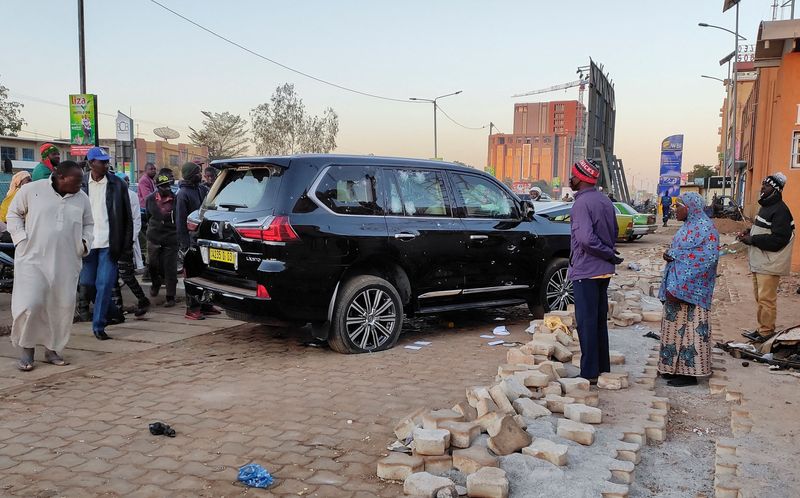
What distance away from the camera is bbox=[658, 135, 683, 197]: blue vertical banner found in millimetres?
48969

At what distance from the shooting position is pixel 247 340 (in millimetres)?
6867

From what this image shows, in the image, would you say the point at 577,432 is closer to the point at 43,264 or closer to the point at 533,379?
the point at 533,379

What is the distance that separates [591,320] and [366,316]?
7.20 feet

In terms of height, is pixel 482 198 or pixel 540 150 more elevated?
pixel 540 150

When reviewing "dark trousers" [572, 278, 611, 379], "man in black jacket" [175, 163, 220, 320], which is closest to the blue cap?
"man in black jacket" [175, 163, 220, 320]

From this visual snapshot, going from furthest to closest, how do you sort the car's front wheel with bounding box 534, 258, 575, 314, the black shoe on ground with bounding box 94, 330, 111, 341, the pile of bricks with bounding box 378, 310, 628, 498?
the car's front wheel with bounding box 534, 258, 575, 314 → the black shoe on ground with bounding box 94, 330, 111, 341 → the pile of bricks with bounding box 378, 310, 628, 498

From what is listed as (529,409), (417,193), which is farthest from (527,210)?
(529,409)

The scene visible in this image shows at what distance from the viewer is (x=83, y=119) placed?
15422 mm

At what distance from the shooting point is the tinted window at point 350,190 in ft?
19.9

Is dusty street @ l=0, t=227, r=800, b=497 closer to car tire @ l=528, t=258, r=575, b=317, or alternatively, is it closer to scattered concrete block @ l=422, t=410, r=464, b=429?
scattered concrete block @ l=422, t=410, r=464, b=429

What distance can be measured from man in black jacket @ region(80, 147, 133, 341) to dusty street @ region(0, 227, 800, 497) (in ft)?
1.50

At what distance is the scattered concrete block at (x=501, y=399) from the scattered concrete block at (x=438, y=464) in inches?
27.5

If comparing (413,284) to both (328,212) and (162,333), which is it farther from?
(162,333)

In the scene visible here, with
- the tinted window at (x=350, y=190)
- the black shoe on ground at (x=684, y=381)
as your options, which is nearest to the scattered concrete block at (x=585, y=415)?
the black shoe on ground at (x=684, y=381)
